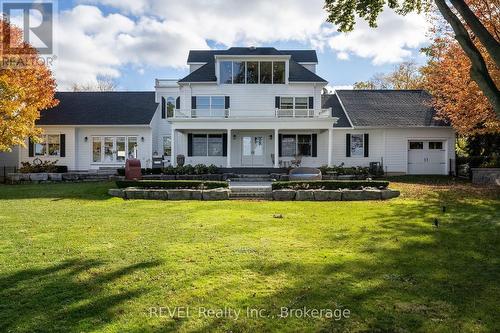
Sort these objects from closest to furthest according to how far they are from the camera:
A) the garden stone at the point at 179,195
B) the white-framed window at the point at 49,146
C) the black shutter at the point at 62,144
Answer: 1. the garden stone at the point at 179,195
2. the black shutter at the point at 62,144
3. the white-framed window at the point at 49,146

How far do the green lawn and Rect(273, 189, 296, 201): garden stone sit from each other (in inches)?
155

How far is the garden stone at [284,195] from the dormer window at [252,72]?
1255 cm

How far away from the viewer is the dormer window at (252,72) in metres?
24.4

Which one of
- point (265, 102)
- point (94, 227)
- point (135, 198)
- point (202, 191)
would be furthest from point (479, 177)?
point (94, 227)

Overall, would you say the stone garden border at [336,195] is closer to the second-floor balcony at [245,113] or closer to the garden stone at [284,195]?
the garden stone at [284,195]

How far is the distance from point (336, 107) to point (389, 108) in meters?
3.70

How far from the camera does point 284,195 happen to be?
13.8m

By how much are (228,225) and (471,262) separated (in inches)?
193

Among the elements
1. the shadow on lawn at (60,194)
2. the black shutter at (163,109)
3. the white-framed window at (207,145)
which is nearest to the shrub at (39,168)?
the shadow on lawn at (60,194)

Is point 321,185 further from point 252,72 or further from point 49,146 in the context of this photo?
point 49,146

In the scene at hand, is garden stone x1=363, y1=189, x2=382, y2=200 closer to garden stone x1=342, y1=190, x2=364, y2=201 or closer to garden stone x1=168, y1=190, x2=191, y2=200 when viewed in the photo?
garden stone x1=342, y1=190, x2=364, y2=201

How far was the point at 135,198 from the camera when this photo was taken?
1412 cm

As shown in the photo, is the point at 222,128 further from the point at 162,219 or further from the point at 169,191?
the point at 162,219

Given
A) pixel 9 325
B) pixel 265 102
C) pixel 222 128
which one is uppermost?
pixel 265 102
